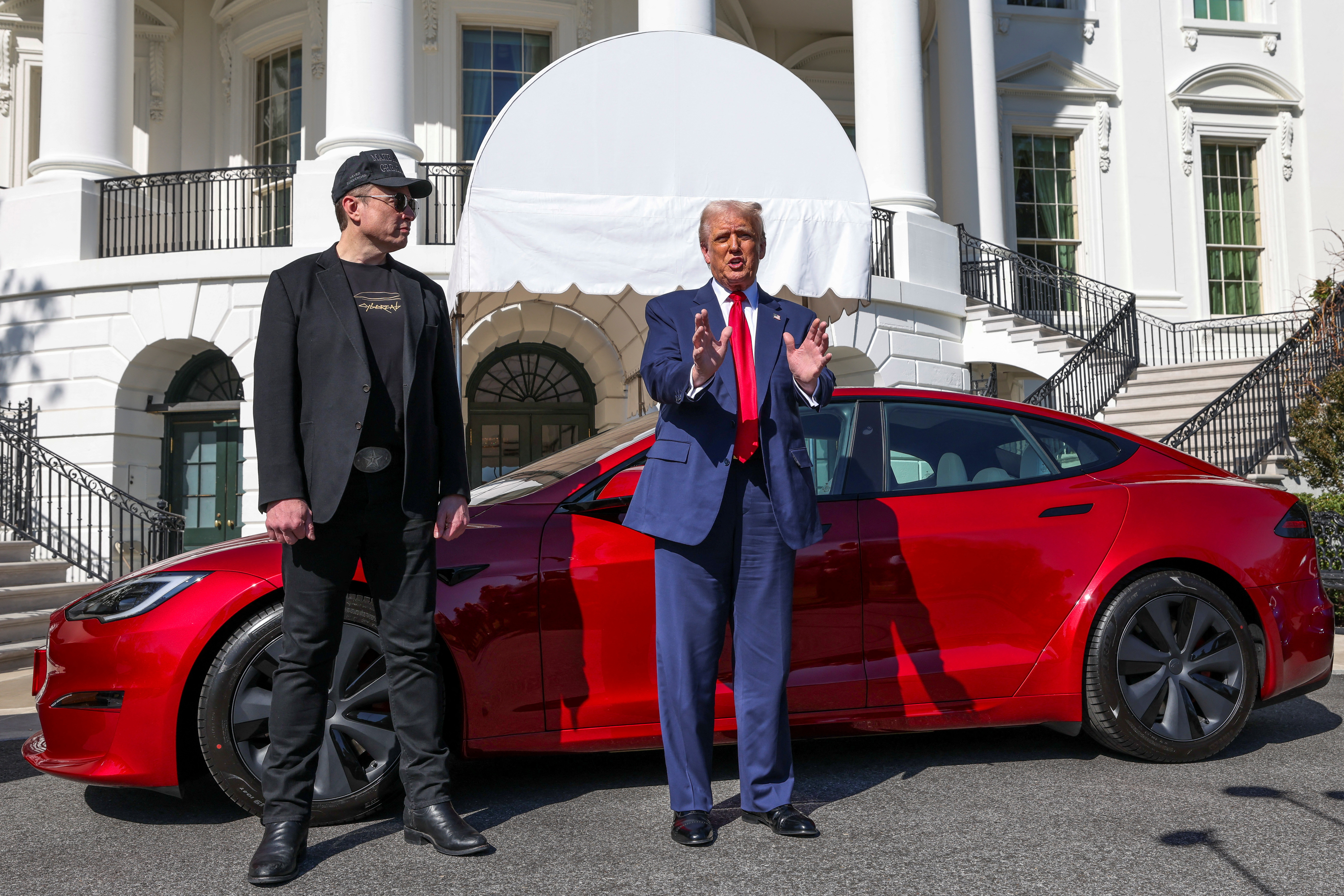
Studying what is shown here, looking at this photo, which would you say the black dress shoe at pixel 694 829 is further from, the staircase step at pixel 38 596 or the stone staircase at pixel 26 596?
the staircase step at pixel 38 596

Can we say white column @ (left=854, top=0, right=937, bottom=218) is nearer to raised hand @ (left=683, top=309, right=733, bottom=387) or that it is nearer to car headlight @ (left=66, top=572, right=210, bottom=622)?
raised hand @ (left=683, top=309, right=733, bottom=387)

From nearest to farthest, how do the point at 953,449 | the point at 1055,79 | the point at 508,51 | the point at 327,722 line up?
1. the point at 327,722
2. the point at 953,449
3. the point at 508,51
4. the point at 1055,79

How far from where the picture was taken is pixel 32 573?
10.4 m

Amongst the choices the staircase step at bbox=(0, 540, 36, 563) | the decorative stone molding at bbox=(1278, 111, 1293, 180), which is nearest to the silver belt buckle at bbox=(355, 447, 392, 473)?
the staircase step at bbox=(0, 540, 36, 563)

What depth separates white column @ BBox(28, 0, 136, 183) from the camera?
14.2 meters

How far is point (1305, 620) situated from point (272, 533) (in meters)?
3.95

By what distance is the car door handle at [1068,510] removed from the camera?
171 inches

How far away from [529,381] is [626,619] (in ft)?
43.3

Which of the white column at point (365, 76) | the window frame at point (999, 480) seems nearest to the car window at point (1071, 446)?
the window frame at point (999, 480)

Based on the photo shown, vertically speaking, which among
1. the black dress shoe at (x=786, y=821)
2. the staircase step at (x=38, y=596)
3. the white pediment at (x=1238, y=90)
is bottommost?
the black dress shoe at (x=786, y=821)

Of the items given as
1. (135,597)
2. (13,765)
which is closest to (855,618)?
(135,597)

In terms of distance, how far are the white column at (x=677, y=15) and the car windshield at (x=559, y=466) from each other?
10551 mm

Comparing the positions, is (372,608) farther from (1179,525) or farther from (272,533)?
(1179,525)

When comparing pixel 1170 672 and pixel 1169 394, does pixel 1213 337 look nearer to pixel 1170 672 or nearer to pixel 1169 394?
pixel 1169 394
